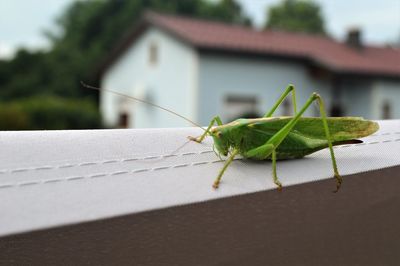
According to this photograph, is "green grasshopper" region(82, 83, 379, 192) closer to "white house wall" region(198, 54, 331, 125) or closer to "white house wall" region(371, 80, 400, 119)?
"white house wall" region(198, 54, 331, 125)

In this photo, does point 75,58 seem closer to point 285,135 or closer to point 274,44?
point 274,44

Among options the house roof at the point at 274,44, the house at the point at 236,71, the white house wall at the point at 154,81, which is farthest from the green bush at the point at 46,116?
the house roof at the point at 274,44

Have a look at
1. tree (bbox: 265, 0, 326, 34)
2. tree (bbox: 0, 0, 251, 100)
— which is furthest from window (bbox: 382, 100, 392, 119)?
tree (bbox: 265, 0, 326, 34)

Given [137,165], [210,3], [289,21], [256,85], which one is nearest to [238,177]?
[137,165]

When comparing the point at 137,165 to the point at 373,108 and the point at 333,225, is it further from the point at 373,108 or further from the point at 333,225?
the point at 373,108

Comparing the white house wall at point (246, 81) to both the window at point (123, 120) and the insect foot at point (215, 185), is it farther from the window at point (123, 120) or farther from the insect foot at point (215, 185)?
the insect foot at point (215, 185)

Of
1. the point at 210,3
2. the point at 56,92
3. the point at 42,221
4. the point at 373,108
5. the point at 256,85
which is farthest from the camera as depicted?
the point at 210,3

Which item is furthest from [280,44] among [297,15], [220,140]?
[297,15]
